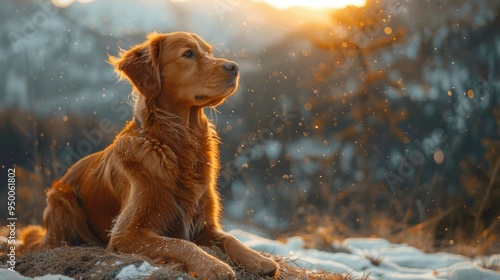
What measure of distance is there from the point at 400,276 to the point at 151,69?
9.55 feet

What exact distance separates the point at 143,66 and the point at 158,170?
897 mm

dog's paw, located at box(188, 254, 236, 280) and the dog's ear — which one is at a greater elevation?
the dog's ear

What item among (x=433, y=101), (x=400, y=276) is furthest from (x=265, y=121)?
(x=400, y=276)

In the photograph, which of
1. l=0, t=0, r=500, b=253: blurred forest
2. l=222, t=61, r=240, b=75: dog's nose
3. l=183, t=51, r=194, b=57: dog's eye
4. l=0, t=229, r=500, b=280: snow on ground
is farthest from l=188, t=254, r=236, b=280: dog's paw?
l=0, t=0, r=500, b=253: blurred forest

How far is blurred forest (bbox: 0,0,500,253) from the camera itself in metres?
8.39

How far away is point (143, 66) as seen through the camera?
167 inches

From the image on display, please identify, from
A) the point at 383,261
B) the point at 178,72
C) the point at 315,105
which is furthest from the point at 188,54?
the point at 315,105

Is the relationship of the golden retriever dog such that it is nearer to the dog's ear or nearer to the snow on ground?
the dog's ear

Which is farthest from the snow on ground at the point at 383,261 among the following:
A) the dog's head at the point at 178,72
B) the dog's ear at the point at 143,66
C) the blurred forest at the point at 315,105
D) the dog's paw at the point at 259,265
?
the dog's ear at the point at 143,66

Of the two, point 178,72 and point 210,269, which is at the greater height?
point 178,72

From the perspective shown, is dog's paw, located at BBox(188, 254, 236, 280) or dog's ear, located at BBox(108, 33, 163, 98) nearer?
dog's paw, located at BBox(188, 254, 236, 280)

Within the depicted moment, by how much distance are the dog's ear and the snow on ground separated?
183 cm

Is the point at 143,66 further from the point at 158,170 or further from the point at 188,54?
the point at 158,170

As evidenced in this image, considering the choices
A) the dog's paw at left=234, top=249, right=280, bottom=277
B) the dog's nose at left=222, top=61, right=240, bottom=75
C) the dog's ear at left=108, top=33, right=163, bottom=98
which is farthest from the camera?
the dog's ear at left=108, top=33, right=163, bottom=98
